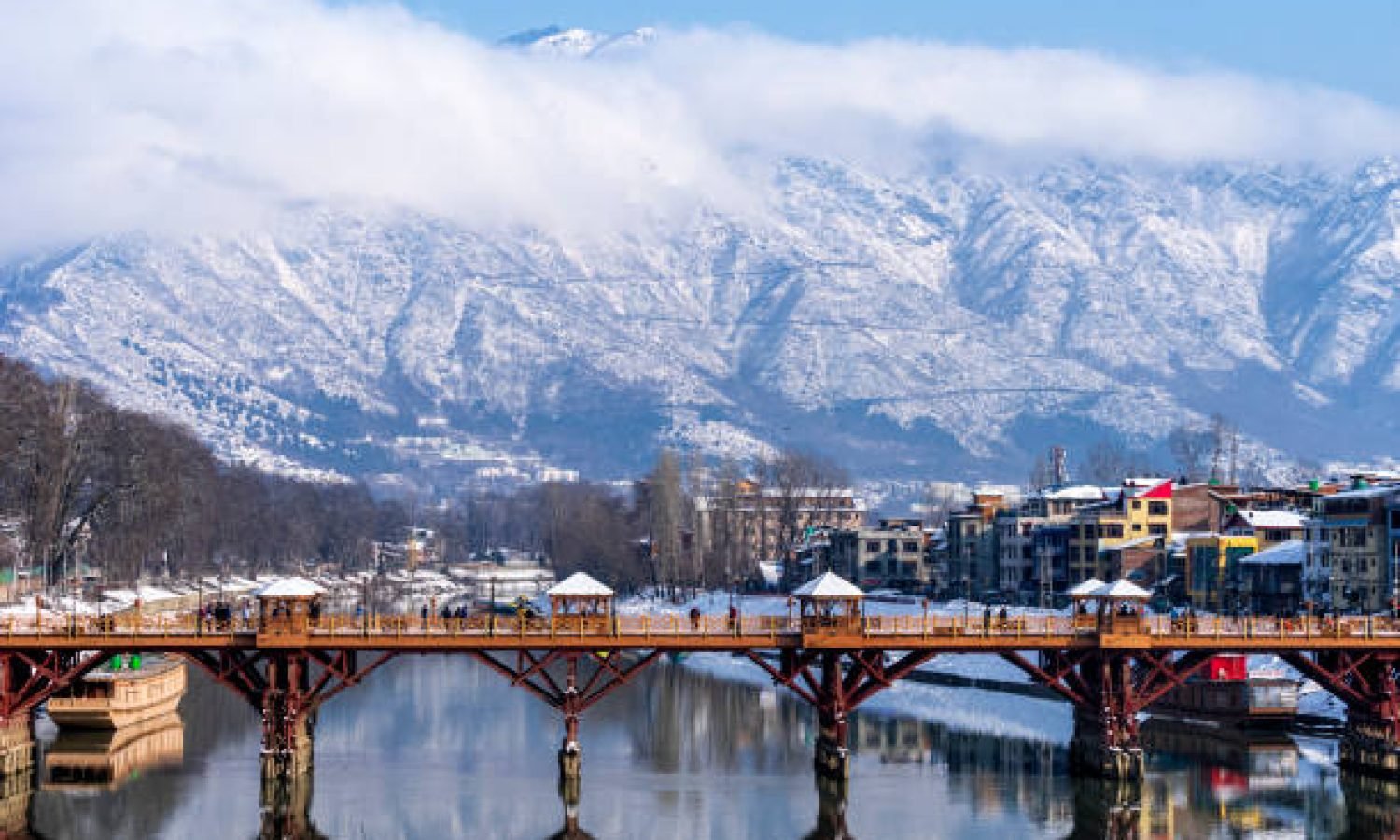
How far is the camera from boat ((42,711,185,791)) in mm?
85250

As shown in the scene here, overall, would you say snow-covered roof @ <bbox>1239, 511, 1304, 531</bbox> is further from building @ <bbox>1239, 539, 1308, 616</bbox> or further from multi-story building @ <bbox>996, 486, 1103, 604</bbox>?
multi-story building @ <bbox>996, 486, 1103, 604</bbox>

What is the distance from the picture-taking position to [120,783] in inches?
3332

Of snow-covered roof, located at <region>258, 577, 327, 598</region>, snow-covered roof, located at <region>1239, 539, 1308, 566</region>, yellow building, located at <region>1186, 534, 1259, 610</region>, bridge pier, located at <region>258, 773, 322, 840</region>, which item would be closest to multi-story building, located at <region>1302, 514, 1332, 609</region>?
snow-covered roof, located at <region>1239, 539, 1308, 566</region>

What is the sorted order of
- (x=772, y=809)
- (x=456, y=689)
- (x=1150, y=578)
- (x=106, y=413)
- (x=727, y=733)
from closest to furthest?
(x=772, y=809) → (x=727, y=733) → (x=456, y=689) → (x=1150, y=578) → (x=106, y=413)

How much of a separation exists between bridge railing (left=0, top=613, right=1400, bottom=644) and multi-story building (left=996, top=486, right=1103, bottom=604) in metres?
81.0

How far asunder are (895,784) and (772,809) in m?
8.12

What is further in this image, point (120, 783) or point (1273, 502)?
point (1273, 502)

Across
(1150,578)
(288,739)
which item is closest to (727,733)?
(288,739)

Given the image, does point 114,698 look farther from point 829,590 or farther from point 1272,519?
point 1272,519

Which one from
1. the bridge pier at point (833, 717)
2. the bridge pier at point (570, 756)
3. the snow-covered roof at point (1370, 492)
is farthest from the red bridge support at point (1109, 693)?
the snow-covered roof at point (1370, 492)

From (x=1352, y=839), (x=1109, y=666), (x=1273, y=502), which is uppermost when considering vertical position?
(x=1273, y=502)

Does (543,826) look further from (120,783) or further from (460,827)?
(120,783)

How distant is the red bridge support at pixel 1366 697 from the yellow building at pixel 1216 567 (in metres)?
61.4

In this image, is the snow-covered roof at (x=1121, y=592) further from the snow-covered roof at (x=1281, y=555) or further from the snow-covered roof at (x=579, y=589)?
the snow-covered roof at (x=1281, y=555)
